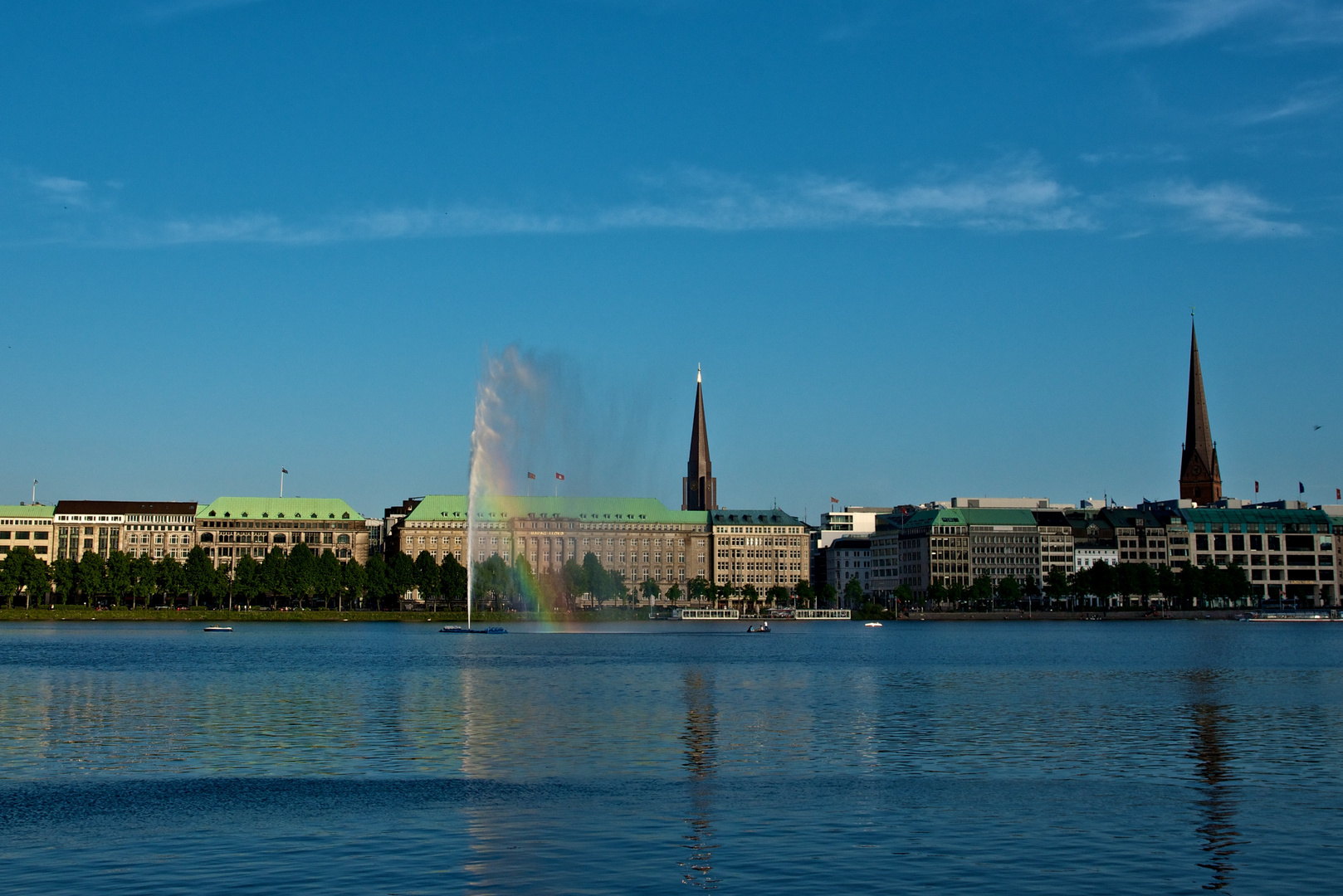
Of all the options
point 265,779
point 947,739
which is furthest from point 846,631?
point 265,779

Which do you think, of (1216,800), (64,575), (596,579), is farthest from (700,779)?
(64,575)

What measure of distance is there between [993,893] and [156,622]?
14708cm

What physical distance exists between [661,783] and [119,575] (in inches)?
5685

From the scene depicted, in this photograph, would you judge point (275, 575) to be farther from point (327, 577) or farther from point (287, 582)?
point (327, 577)

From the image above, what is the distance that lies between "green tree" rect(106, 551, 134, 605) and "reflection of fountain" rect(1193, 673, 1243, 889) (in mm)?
137629

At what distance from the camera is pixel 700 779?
31.0m

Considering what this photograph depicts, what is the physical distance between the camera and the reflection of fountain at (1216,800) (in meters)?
22.5

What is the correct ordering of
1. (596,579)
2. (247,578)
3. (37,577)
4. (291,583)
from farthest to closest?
(596,579) → (247,578) → (291,583) → (37,577)

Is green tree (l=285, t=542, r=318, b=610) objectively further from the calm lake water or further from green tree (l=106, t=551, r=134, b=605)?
the calm lake water

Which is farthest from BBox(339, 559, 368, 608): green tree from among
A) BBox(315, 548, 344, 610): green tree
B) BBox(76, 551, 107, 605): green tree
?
BBox(76, 551, 107, 605): green tree

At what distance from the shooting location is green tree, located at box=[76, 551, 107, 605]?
524 ft

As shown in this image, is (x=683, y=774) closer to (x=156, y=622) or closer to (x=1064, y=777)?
(x=1064, y=777)

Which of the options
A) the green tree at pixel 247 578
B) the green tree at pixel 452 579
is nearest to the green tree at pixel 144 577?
the green tree at pixel 247 578

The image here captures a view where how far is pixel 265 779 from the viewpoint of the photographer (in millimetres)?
30875
